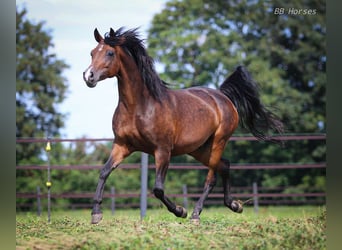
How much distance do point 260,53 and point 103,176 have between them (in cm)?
526

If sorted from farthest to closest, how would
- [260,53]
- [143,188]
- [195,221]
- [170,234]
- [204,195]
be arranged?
[260,53], [143,188], [204,195], [195,221], [170,234]

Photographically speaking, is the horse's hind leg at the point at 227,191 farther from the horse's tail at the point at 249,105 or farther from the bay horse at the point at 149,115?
the horse's tail at the point at 249,105

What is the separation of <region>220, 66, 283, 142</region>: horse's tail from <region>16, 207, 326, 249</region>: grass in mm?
1152

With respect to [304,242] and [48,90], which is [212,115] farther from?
[48,90]

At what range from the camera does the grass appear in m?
4.01

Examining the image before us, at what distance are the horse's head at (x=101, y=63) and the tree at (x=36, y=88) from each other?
204 centimetres

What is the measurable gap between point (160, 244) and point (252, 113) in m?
2.08

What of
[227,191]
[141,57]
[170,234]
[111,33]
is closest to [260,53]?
[227,191]

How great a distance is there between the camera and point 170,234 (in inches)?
164

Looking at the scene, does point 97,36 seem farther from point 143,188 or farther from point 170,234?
point 143,188

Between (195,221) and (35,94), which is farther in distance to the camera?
(35,94)

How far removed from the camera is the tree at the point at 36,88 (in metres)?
6.73

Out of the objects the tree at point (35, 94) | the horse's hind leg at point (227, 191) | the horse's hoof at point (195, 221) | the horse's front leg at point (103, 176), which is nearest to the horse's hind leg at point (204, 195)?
the horse's hoof at point (195, 221)

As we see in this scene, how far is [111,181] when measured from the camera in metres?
10.3
